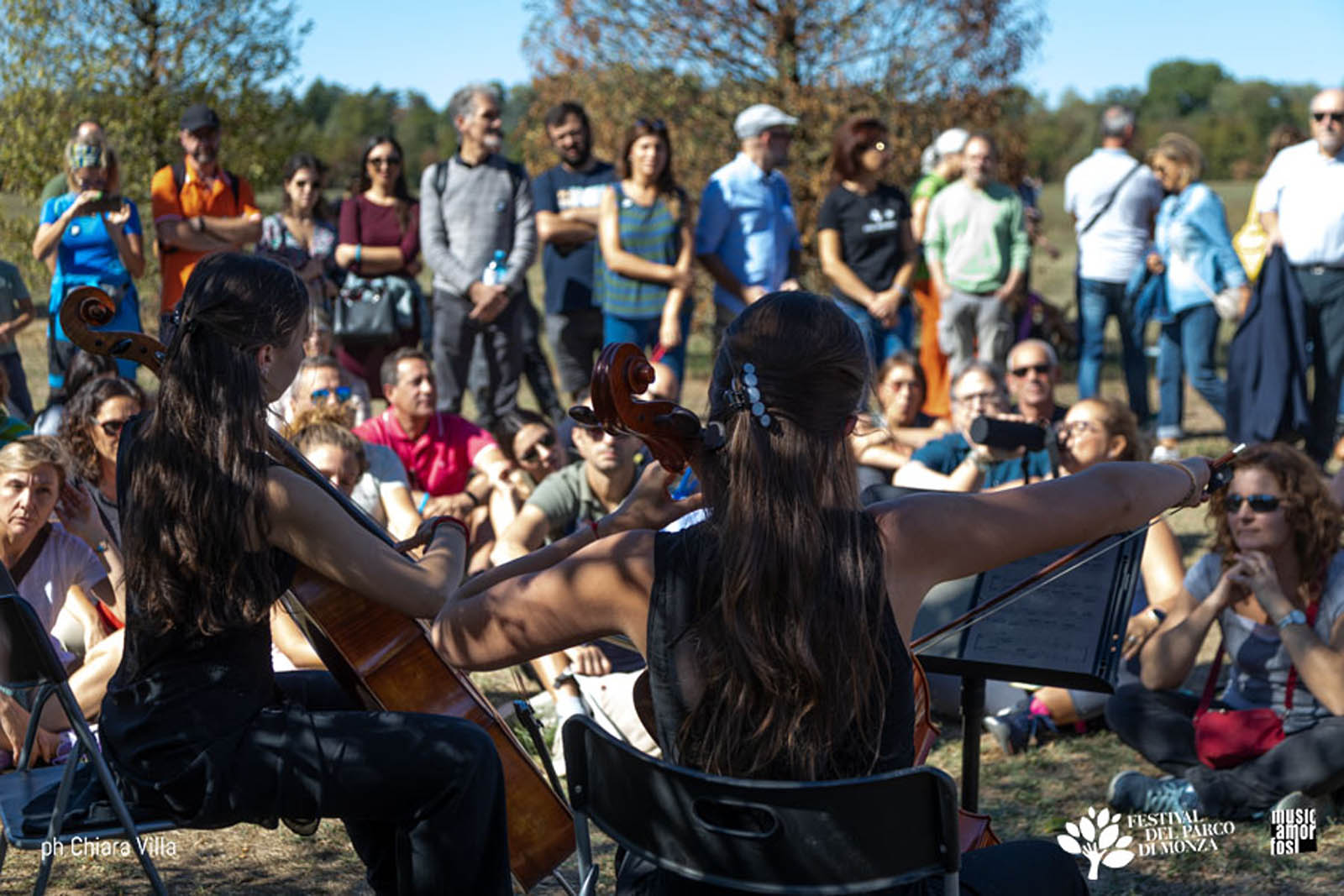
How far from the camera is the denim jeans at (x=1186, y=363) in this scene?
8727 millimetres

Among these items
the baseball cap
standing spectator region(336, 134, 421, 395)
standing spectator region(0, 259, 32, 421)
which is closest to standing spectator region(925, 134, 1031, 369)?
standing spectator region(336, 134, 421, 395)

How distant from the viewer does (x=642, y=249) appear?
7.12 m

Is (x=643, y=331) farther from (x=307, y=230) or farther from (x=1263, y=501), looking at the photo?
(x=1263, y=501)

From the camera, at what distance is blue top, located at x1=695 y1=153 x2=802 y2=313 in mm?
7383

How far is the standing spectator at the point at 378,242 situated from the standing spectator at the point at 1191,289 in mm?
4461

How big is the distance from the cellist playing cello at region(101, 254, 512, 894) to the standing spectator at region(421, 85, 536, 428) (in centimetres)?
467

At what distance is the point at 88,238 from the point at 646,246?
272 cm

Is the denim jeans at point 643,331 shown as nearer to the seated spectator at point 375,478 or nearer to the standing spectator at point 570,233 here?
the standing spectator at point 570,233

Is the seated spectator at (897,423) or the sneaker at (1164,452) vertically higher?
the seated spectator at (897,423)

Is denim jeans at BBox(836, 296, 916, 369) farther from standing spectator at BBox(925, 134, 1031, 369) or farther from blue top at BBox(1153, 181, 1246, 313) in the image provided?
blue top at BBox(1153, 181, 1246, 313)

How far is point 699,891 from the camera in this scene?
202cm

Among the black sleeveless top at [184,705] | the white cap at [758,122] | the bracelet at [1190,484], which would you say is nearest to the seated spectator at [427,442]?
the white cap at [758,122]

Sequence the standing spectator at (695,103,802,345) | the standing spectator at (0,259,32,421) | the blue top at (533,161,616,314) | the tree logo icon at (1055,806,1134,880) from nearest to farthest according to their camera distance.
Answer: the tree logo icon at (1055,806,1134,880)
the standing spectator at (0,259,32,421)
the standing spectator at (695,103,802,345)
the blue top at (533,161,616,314)

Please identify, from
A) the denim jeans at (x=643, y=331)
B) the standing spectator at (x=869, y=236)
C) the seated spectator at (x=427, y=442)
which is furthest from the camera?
the standing spectator at (x=869, y=236)
